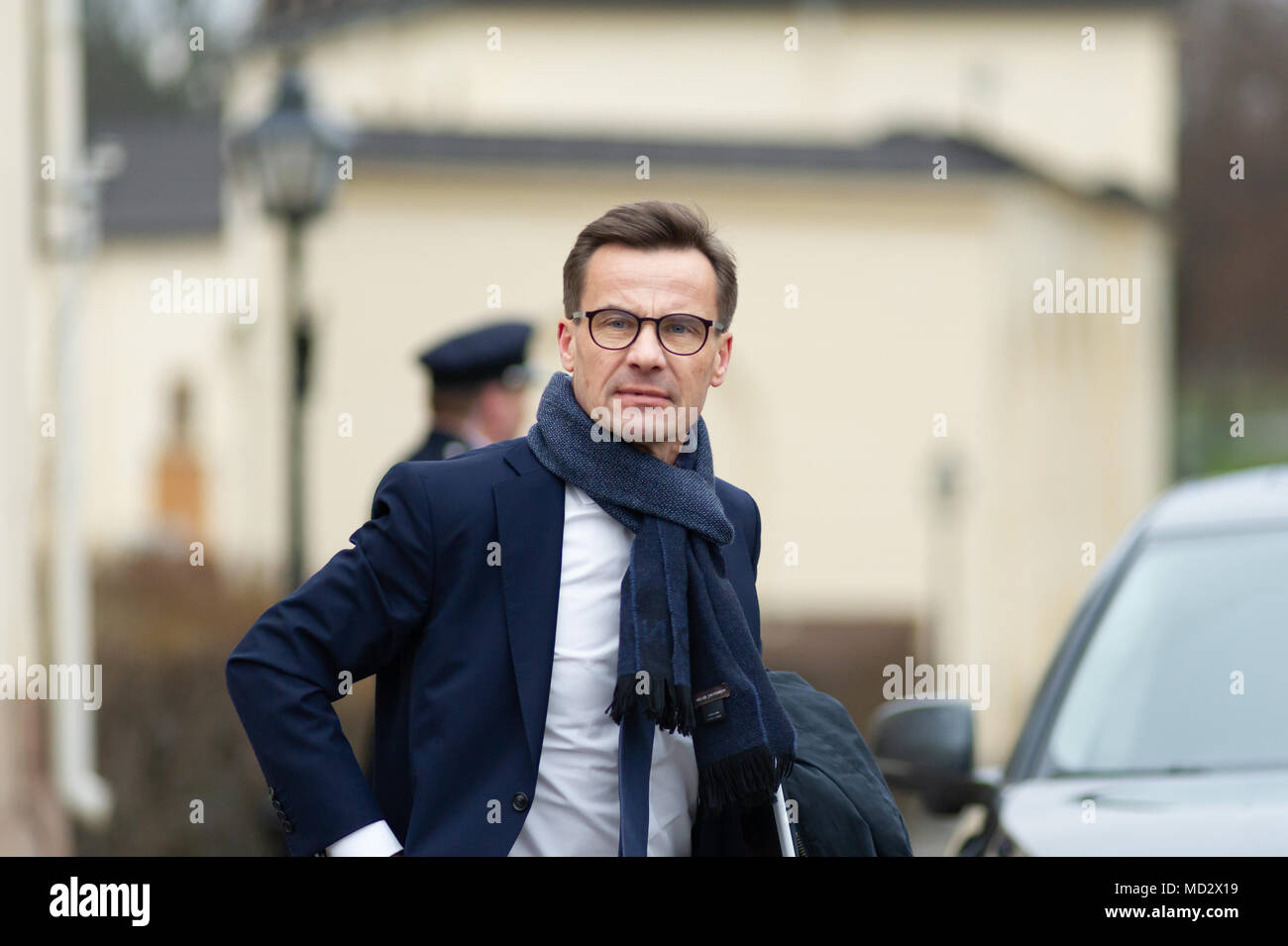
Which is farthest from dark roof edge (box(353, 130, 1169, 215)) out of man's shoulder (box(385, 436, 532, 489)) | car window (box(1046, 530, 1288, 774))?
man's shoulder (box(385, 436, 532, 489))

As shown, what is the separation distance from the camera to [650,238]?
8.10 ft

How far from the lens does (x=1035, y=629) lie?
22.1 metres

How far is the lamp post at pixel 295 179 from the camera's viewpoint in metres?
8.72

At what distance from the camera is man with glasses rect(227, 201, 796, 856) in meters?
2.35

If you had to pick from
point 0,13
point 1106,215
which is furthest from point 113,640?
point 1106,215

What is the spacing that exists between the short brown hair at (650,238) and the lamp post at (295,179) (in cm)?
623

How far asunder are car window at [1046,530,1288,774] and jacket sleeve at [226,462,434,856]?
172cm

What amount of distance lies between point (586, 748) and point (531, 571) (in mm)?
220

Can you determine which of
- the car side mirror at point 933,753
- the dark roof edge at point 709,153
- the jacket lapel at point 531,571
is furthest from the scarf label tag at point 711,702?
the dark roof edge at point 709,153
